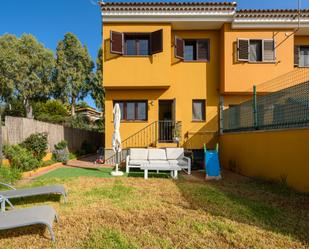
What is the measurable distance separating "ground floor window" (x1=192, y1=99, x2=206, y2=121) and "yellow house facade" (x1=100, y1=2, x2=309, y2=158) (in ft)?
0.17

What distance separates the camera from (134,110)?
11312 mm

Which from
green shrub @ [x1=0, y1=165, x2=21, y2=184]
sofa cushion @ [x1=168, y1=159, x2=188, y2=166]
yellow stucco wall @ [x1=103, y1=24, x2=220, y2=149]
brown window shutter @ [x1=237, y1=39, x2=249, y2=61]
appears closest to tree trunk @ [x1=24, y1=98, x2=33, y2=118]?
yellow stucco wall @ [x1=103, y1=24, x2=220, y2=149]

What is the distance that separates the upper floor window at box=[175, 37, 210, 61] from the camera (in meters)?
11.1

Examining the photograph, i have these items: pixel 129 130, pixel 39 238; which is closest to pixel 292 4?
pixel 129 130

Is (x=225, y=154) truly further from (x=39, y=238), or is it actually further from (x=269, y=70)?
(x=39, y=238)

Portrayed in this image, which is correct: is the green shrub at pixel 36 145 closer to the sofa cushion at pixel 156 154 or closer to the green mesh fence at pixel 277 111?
the sofa cushion at pixel 156 154

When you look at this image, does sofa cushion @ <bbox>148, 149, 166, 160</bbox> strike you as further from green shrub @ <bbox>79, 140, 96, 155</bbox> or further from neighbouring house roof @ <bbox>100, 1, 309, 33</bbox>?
green shrub @ <bbox>79, 140, 96, 155</bbox>

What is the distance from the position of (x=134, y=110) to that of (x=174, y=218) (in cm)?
790

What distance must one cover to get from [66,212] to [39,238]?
957 mm

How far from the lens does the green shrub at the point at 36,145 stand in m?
8.97

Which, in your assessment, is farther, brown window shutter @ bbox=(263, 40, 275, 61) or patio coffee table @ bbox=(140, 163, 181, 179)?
brown window shutter @ bbox=(263, 40, 275, 61)

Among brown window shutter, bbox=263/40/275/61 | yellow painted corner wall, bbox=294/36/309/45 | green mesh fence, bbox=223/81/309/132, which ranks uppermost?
yellow painted corner wall, bbox=294/36/309/45

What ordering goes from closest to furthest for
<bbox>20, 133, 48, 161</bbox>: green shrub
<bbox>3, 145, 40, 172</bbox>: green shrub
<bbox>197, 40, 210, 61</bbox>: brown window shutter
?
<bbox>3, 145, 40, 172</bbox>: green shrub → <bbox>20, 133, 48, 161</bbox>: green shrub → <bbox>197, 40, 210, 61</bbox>: brown window shutter

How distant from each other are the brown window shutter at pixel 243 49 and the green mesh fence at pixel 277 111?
10.1ft
